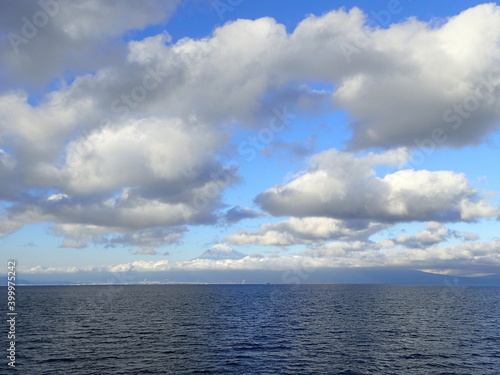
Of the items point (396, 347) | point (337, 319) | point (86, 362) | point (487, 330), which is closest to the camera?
point (86, 362)

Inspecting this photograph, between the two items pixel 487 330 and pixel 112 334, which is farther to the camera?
pixel 487 330

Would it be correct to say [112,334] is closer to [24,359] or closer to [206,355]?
[24,359]

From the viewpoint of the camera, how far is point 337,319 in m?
122

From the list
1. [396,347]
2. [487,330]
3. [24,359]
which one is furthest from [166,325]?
[487,330]

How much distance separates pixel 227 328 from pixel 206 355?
108 feet

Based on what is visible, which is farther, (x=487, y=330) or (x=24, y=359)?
(x=487, y=330)

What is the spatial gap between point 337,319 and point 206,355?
6485cm

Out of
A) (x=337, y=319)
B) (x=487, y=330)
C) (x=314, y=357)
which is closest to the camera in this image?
(x=314, y=357)

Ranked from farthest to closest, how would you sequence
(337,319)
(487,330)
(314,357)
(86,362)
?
(337,319), (487,330), (314,357), (86,362)

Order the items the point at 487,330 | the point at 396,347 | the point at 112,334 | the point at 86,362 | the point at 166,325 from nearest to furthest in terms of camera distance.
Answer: the point at 86,362 → the point at 396,347 → the point at 112,334 → the point at 487,330 → the point at 166,325

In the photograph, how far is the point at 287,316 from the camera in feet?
424

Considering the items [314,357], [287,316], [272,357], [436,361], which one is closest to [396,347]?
[436,361]

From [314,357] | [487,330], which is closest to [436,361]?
[314,357]

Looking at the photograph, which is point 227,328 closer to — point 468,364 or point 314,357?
point 314,357
